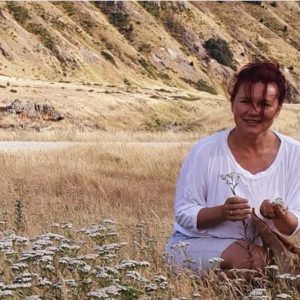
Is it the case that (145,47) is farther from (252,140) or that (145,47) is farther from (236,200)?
(236,200)

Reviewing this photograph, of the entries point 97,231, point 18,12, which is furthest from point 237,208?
point 18,12

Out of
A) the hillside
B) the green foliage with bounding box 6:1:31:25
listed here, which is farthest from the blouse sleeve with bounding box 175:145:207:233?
the green foliage with bounding box 6:1:31:25

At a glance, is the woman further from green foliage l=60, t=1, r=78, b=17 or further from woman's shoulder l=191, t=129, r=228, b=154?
green foliage l=60, t=1, r=78, b=17

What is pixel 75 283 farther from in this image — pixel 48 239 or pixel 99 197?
pixel 99 197

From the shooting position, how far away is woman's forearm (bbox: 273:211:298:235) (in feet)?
12.6

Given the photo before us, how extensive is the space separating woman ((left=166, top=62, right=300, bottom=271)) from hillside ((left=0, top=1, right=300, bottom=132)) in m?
29.5

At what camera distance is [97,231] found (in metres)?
4.74

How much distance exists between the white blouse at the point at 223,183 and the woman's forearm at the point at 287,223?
0.16 m

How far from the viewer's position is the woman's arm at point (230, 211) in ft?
12.2

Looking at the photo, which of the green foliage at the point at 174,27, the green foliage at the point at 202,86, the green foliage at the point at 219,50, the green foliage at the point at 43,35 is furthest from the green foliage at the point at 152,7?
the green foliage at the point at 43,35

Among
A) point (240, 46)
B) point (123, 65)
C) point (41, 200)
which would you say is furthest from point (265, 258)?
point (240, 46)

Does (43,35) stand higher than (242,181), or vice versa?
(242,181)

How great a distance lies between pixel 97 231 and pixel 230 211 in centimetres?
123

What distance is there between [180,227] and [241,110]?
0.76 meters
